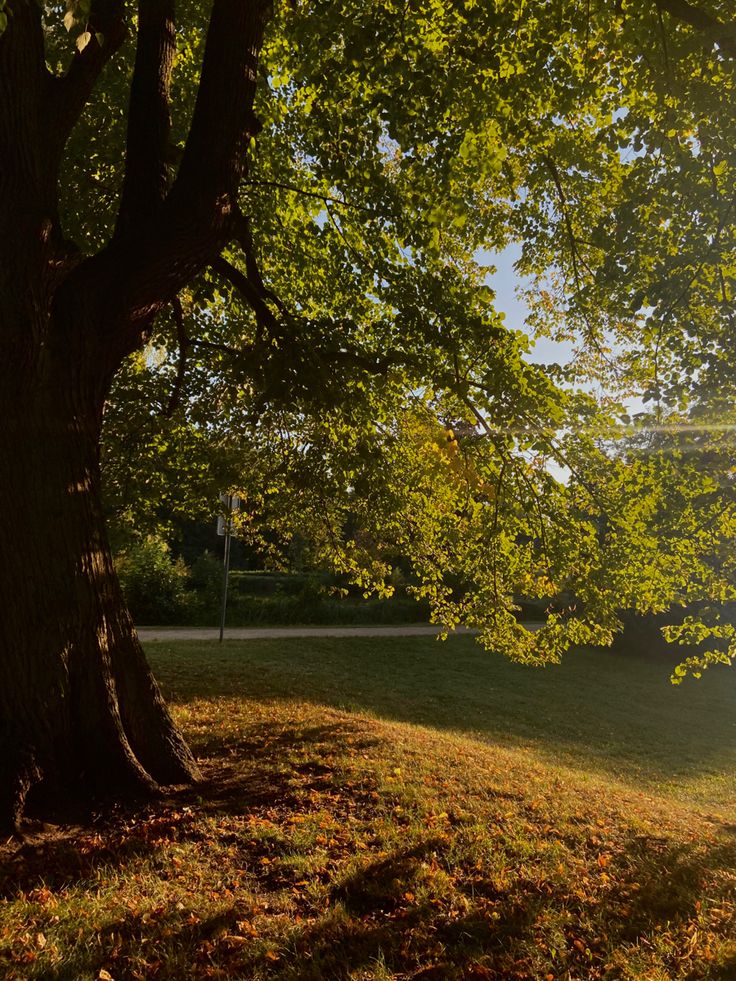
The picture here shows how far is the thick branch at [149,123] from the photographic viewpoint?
4844mm

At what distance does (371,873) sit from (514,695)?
→ 39.0ft

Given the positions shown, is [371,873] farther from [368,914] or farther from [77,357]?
[77,357]

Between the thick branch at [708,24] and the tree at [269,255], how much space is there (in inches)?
1.1

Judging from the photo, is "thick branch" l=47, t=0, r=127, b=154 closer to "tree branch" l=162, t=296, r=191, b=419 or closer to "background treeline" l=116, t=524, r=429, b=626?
"tree branch" l=162, t=296, r=191, b=419

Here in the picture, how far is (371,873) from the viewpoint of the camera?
359cm

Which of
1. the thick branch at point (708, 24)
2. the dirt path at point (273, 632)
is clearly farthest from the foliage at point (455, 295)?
the dirt path at point (273, 632)

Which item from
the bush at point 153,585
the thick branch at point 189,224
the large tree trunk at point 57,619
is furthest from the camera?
the bush at point 153,585

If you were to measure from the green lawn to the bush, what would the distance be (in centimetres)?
417

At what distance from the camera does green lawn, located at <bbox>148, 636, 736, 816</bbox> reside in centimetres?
994

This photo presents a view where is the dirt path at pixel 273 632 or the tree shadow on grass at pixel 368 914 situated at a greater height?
the tree shadow on grass at pixel 368 914

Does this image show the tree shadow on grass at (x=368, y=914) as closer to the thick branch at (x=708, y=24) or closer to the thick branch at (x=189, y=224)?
the thick branch at (x=189, y=224)

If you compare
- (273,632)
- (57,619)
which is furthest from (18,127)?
(273,632)

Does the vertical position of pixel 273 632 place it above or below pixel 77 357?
below

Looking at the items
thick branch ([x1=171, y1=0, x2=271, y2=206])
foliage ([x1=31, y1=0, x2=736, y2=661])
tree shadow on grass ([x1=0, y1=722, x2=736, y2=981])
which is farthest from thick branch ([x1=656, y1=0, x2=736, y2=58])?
tree shadow on grass ([x1=0, y1=722, x2=736, y2=981])
